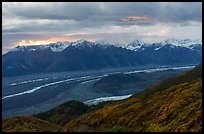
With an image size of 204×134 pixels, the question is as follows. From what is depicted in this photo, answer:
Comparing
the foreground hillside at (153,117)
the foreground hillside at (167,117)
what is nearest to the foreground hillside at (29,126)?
the foreground hillside at (153,117)

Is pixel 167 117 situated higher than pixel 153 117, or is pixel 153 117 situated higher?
pixel 167 117

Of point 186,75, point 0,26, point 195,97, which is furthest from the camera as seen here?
point 186,75

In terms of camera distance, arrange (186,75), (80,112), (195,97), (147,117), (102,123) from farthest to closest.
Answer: (80,112)
(186,75)
(102,123)
(147,117)
(195,97)

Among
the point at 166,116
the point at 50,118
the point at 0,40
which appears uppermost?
the point at 0,40

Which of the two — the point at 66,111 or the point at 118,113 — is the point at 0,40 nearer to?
the point at 118,113

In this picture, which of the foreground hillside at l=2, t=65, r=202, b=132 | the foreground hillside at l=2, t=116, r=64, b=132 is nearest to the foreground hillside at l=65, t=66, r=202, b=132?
the foreground hillside at l=2, t=65, r=202, b=132

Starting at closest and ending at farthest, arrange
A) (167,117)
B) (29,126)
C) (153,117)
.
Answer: (29,126) → (167,117) → (153,117)

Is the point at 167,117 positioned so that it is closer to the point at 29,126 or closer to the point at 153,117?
the point at 153,117

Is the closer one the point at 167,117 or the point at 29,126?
the point at 29,126

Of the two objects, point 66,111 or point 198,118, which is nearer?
point 198,118

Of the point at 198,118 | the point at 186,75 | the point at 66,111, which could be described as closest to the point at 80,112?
the point at 66,111

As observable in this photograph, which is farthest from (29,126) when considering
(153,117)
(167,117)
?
(153,117)
